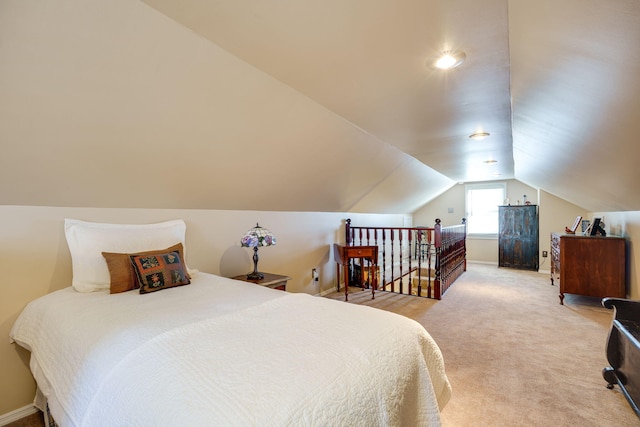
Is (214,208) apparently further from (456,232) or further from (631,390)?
(456,232)

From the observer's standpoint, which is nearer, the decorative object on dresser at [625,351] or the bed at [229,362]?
the bed at [229,362]

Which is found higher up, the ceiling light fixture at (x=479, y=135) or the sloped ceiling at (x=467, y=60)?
the ceiling light fixture at (x=479, y=135)

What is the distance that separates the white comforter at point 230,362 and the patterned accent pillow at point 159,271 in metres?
0.22

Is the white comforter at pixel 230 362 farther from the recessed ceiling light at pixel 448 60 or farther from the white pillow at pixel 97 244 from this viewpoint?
the recessed ceiling light at pixel 448 60

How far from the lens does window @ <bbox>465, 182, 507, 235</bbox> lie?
22.6 ft

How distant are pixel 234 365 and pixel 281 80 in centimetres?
174

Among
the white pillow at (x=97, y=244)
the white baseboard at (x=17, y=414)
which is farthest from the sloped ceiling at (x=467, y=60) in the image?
the white baseboard at (x=17, y=414)

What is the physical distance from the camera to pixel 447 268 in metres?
4.71

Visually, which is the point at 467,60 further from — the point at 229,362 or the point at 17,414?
the point at 17,414

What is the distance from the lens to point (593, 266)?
11.8 ft

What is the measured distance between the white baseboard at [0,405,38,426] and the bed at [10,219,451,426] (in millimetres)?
295

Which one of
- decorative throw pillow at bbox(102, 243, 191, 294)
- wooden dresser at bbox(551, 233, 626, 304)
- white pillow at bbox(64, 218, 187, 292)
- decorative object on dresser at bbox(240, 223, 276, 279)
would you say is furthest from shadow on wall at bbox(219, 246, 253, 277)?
wooden dresser at bbox(551, 233, 626, 304)

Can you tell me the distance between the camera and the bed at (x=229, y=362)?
79 centimetres

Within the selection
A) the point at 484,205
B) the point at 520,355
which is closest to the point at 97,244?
the point at 520,355
